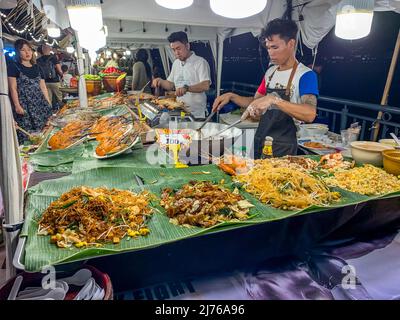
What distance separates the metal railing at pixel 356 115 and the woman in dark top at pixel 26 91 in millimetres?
5258

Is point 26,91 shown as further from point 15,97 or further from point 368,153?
point 368,153

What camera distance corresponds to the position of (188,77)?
16.0 ft

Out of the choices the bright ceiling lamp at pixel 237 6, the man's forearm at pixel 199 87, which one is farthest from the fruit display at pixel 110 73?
the bright ceiling lamp at pixel 237 6

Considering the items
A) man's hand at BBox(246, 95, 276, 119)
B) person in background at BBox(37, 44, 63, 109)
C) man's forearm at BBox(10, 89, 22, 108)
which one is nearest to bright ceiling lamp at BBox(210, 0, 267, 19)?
man's hand at BBox(246, 95, 276, 119)

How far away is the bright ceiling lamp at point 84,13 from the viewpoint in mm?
2926

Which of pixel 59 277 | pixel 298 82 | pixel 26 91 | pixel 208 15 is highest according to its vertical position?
pixel 208 15

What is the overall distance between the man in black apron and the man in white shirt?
5.58ft

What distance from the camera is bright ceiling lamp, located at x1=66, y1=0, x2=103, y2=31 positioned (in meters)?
2.93

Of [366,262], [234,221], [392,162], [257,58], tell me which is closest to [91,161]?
[234,221]

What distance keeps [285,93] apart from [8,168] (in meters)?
2.38

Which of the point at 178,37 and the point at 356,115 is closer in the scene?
the point at 178,37

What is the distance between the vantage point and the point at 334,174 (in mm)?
2010

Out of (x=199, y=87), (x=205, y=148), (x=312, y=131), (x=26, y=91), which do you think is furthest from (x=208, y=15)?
(x=205, y=148)

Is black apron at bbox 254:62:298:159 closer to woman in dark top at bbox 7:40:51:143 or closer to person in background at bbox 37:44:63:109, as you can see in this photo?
woman in dark top at bbox 7:40:51:143
